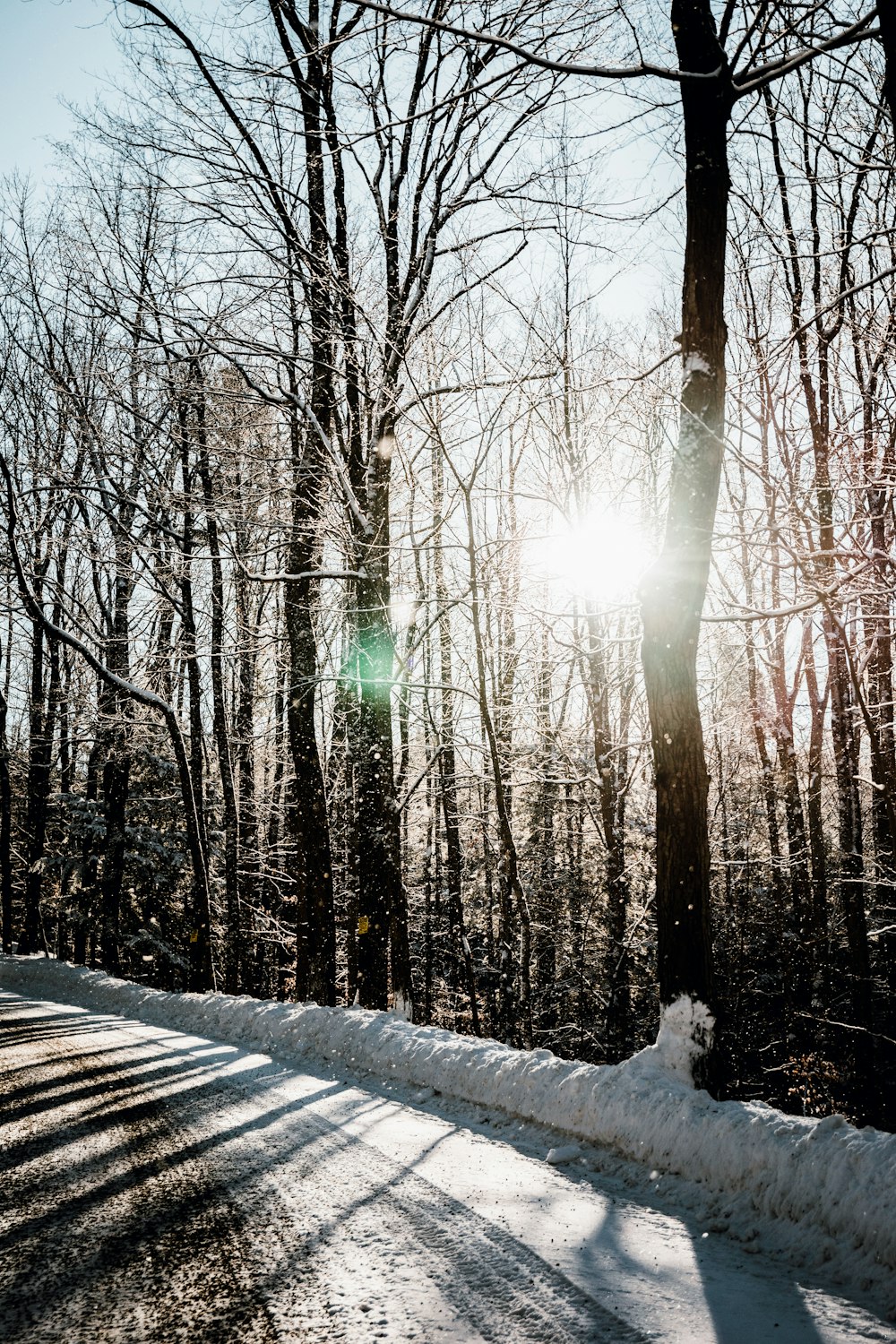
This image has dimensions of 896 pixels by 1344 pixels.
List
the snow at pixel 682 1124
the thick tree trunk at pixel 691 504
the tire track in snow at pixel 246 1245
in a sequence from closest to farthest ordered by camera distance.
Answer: the tire track in snow at pixel 246 1245 → the snow at pixel 682 1124 → the thick tree trunk at pixel 691 504

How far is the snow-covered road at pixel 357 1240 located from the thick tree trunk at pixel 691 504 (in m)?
1.92

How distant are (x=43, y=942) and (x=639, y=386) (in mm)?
24786

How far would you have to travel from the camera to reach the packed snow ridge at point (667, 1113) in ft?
11.4

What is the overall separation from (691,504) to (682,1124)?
404 cm

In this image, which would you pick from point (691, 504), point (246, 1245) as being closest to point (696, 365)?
point (691, 504)

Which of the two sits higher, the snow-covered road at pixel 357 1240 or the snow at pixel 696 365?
the snow at pixel 696 365

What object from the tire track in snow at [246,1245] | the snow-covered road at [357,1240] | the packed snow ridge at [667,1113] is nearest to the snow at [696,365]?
the packed snow ridge at [667,1113]

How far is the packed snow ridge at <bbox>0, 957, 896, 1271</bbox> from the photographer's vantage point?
347cm

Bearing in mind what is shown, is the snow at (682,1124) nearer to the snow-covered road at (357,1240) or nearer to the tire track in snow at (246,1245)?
the snow-covered road at (357,1240)

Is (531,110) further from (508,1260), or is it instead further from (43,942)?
(43,942)

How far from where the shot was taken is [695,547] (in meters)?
5.90

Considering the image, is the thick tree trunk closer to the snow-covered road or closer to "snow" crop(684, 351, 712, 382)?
"snow" crop(684, 351, 712, 382)

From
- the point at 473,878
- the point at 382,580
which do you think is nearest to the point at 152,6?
the point at 382,580

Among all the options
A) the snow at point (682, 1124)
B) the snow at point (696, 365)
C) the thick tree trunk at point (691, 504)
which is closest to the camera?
the snow at point (682, 1124)
